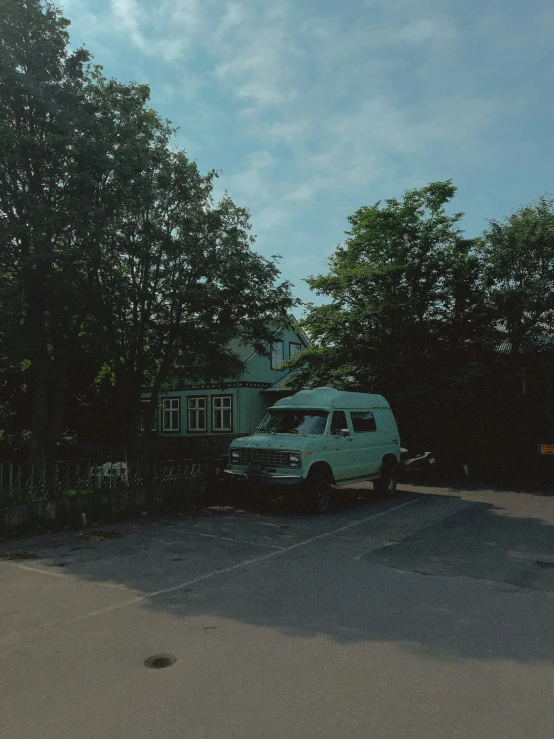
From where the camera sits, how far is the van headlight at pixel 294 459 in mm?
12242

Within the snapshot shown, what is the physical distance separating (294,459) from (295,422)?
5.31ft

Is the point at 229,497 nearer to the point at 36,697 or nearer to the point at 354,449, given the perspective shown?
the point at 354,449

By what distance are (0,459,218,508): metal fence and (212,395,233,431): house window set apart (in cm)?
1976

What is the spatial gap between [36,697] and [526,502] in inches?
519

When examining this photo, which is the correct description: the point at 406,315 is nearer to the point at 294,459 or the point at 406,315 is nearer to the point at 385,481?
the point at 385,481

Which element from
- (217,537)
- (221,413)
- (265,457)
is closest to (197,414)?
(221,413)

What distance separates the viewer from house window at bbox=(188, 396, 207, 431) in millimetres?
36344

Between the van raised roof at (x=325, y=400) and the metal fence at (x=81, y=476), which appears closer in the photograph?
the metal fence at (x=81, y=476)

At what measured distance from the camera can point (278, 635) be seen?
5.23 meters

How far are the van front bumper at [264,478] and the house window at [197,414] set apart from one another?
2331 centimetres

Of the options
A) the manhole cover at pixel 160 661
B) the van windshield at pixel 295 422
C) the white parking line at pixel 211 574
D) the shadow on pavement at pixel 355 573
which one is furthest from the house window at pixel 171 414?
the manhole cover at pixel 160 661

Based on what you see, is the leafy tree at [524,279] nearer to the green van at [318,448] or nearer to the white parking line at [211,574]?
the green van at [318,448]

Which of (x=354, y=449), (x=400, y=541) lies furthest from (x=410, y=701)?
(x=354, y=449)

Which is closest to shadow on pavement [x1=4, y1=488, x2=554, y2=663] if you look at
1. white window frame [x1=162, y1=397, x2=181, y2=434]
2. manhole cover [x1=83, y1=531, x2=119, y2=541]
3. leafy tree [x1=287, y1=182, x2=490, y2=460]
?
manhole cover [x1=83, y1=531, x2=119, y2=541]
